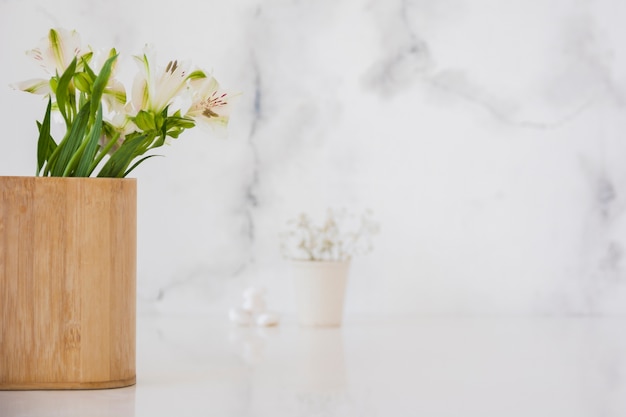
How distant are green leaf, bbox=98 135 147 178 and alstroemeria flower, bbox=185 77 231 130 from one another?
6 centimetres

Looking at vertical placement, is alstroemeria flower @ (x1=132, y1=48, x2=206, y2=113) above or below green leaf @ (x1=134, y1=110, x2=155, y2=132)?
above

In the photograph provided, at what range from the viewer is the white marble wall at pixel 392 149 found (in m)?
1.55

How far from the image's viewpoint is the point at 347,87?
61.4 inches

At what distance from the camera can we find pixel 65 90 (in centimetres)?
84

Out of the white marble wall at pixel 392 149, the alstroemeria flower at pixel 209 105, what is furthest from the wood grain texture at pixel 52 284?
the white marble wall at pixel 392 149

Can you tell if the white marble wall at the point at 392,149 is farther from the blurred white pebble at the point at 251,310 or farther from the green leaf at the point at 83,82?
the green leaf at the point at 83,82

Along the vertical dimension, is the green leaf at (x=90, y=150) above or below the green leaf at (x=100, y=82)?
below

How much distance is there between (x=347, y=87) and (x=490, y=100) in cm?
25

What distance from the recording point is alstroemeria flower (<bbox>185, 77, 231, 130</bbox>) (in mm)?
854

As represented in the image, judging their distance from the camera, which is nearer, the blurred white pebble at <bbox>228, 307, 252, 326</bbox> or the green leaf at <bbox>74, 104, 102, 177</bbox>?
the green leaf at <bbox>74, 104, 102, 177</bbox>

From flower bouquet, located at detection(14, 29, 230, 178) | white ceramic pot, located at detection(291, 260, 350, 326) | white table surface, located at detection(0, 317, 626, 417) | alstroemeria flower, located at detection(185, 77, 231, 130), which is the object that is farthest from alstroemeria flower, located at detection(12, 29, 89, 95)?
white ceramic pot, located at detection(291, 260, 350, 326)

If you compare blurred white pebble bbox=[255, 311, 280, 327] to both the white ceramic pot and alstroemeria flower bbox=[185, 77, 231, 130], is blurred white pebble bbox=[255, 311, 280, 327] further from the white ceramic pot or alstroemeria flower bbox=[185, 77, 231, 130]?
alstroemeria flower bbox=[185, 77, 231, 130]

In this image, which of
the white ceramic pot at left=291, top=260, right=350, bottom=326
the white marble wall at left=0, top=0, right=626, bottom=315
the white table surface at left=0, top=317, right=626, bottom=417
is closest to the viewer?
the white table surface at left=0, top=317, right=626, bottom=417

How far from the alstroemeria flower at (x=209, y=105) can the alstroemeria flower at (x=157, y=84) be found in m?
0.02
